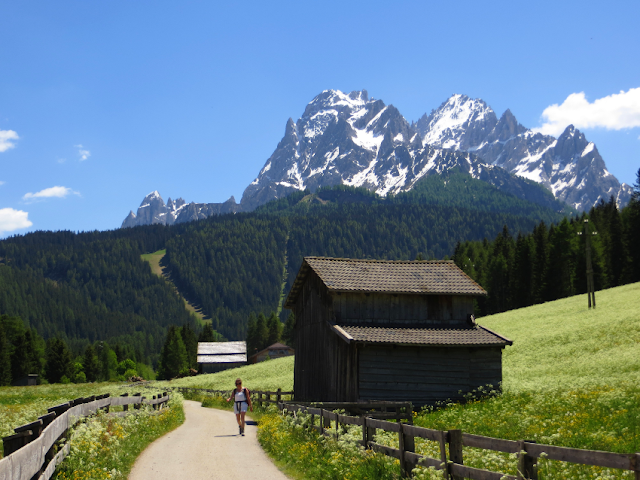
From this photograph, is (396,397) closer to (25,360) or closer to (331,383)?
(331,383)

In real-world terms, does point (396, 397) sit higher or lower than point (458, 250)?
lower

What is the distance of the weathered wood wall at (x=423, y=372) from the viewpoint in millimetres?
28219

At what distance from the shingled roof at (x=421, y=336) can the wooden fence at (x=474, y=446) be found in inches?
584

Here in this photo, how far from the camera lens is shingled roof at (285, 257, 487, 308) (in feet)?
102

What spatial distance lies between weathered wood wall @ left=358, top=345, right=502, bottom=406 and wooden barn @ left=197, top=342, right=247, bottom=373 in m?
81.4

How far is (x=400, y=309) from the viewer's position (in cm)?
3138

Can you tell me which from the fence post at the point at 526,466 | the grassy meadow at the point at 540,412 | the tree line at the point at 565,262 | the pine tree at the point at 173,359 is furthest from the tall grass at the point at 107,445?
the pine tree at the point at 173,359

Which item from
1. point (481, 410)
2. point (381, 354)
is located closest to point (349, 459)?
point (481, 410)

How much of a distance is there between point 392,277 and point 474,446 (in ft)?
80.1

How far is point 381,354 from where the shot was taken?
2853cm

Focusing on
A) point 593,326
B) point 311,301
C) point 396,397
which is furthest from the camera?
point 593,326

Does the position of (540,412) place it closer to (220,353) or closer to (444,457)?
(444,457)

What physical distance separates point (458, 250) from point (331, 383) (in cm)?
10230

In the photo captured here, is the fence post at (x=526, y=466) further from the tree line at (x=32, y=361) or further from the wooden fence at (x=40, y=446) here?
the tree line at (x=32, y=361)
